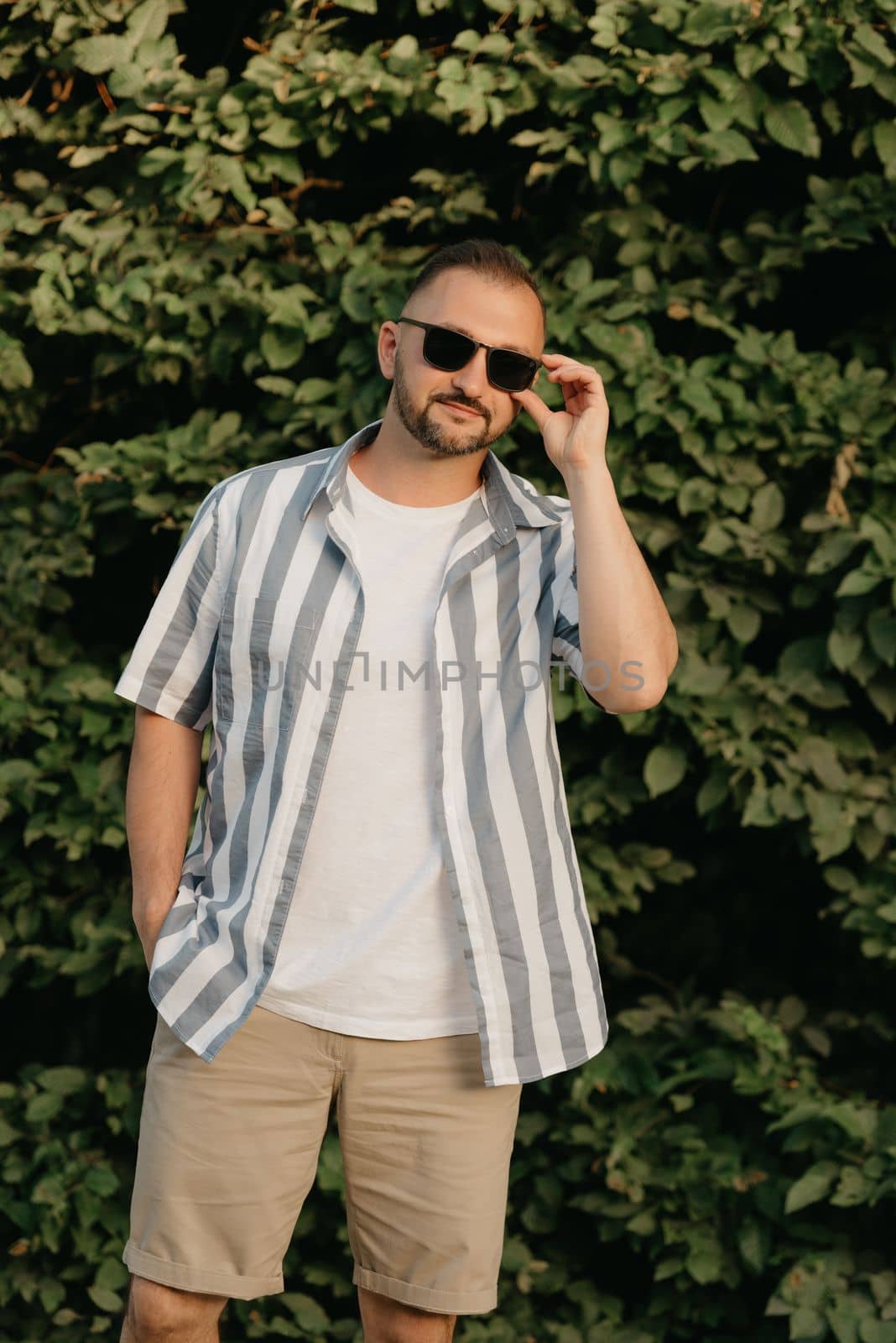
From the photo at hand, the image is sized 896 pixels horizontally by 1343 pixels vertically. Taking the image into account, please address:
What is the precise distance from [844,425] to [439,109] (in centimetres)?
115

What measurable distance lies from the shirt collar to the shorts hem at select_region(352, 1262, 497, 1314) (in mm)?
1231

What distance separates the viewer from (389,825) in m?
2.20

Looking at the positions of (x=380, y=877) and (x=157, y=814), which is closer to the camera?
(x=380, y=877)

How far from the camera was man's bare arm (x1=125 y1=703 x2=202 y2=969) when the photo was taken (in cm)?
233

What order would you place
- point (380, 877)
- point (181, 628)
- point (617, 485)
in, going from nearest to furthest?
point (380, 877)
point (181, 628)
point (617, 485)

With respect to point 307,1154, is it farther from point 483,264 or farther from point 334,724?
point 483,264

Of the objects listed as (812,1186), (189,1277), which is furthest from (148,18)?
(812,1186)

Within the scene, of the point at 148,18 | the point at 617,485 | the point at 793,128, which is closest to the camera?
the point at 793,128

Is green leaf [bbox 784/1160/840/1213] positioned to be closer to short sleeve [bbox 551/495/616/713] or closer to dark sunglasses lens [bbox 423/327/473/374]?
short sleeve [bbox 551/495/616/713]

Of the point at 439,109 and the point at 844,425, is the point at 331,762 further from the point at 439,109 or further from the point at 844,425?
the point at 439,109

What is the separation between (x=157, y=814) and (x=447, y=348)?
907mm

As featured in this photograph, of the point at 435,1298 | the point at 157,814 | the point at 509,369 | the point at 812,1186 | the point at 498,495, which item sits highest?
the point at 509,369

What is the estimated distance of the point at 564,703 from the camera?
3115 mm

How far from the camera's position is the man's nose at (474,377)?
2.20 m
